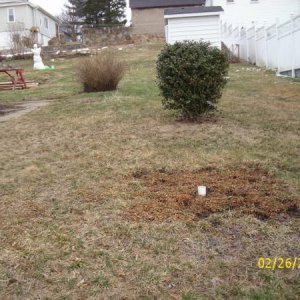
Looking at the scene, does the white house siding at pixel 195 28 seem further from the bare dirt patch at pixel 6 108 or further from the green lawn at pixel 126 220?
the green lawn at pixel 126 220

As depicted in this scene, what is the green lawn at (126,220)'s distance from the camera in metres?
2.83

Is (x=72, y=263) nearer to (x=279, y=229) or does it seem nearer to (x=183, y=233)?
(x=183, y=233)

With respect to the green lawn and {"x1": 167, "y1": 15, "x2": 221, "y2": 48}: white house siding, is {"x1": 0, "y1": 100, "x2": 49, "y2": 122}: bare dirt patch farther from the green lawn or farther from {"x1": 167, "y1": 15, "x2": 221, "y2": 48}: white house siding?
{"x1": 167, "y1": 15, "x2": 221, "y2": 48}: white house siding

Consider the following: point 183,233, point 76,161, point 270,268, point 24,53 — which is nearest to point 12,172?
point 76,161

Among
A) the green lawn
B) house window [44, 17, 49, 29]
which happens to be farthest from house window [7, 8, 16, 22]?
the green lawn

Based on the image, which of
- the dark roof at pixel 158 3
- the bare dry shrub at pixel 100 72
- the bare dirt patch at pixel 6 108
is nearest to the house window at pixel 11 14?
the dark roof at pixel 158 3

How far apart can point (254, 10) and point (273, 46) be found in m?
14.9
